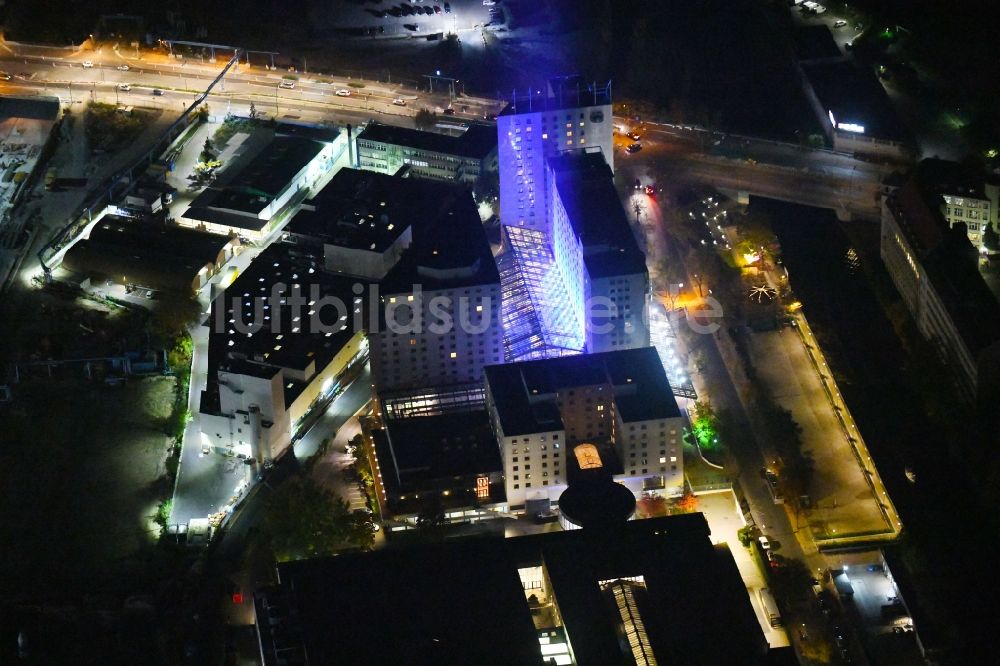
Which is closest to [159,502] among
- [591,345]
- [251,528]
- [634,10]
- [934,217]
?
[251,528]

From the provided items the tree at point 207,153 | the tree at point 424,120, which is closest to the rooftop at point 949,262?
the tree at point 424,120

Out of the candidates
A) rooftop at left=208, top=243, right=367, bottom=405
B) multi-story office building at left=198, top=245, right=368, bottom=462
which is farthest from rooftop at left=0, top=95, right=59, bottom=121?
rooftop at left=208, top=243, right=367, bottom=405

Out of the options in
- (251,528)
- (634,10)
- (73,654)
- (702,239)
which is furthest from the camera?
(634,10)

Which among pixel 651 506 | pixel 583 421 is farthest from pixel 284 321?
pixel 651 506

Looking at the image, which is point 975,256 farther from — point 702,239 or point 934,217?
point 702,239

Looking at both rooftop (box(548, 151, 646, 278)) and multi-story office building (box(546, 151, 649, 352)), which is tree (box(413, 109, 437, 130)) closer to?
rooftop (box(548, 151, 646, 278))

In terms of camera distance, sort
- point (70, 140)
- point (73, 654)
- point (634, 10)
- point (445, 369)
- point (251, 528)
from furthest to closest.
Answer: point (634, 10) < point (70, 140) < point (445, 369) < point (251, 528) < point (73, 654)

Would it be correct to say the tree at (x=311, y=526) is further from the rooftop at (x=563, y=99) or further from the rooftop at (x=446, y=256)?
the rooftop at (x=563, y=99)
